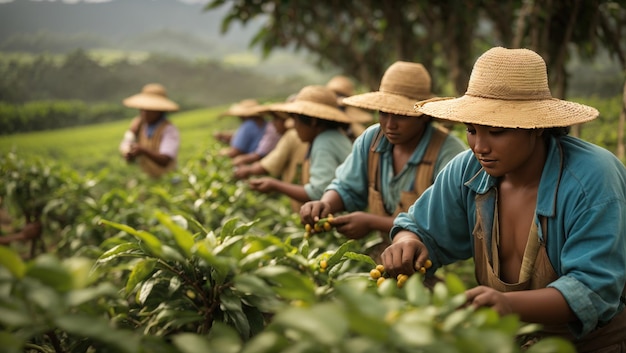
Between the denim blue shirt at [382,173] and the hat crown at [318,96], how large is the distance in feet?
2.54

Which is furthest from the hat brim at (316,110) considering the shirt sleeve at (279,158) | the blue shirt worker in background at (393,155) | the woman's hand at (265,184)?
the shirt sleeve at (279,158)

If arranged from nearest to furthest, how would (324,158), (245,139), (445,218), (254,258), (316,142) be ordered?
1. (254,258)
2. (445,218)
3. (324,158)
4. (316,142)
5. (245,139)

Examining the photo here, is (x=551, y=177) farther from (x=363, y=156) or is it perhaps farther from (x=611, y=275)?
(x=363, y=156)

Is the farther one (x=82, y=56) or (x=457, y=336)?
(x=82, y=56)

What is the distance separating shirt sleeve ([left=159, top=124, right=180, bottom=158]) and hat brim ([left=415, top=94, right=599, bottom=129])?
4381mm

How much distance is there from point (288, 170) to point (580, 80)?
10.8m

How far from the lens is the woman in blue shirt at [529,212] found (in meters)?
1.44

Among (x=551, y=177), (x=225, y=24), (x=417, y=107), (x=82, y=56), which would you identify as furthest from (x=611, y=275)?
(x=82, y=56)

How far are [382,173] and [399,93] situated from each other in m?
0.40

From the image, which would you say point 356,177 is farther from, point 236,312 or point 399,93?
point 236,312

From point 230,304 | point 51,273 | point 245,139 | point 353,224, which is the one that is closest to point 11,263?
point 51,273

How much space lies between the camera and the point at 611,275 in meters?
1.43

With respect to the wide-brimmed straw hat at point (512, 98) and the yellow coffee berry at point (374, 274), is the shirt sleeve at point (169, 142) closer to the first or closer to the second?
the yellow coffee berry at point (374, 274)

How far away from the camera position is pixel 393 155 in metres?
2.64
